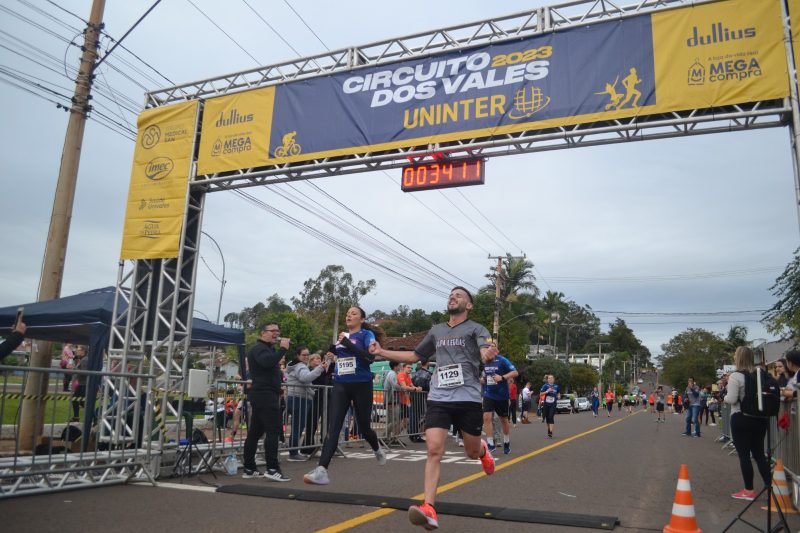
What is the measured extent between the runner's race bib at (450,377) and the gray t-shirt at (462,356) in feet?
0.07

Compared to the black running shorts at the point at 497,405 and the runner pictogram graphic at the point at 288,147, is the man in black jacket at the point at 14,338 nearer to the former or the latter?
the runner pictogram graphic at the point at 288,147

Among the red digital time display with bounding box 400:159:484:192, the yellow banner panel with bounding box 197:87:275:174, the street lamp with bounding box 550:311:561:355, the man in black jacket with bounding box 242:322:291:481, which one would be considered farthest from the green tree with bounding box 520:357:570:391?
the man in black jacket with bounding box 242:322:291:481

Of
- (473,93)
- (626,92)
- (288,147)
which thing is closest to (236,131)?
(288,147)

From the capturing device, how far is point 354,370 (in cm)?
684

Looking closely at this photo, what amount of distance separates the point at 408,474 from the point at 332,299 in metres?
66.3

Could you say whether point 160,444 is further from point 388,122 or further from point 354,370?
point 388,122

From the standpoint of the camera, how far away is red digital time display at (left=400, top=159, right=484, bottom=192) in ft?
30.5

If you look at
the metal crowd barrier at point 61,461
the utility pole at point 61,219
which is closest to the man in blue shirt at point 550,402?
the metal crowd barrier at point 61,461

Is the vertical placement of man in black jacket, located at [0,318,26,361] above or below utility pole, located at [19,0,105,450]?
below

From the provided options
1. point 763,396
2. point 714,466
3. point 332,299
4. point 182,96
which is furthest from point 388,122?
point 332,299

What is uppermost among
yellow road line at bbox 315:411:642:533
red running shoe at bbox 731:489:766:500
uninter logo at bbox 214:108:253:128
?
uninter logo at bbox 214:108:253:128

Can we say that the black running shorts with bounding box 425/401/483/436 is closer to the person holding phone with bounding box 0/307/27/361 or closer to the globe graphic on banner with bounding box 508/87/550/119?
the person holding phone with bounding box 0/307/27/361

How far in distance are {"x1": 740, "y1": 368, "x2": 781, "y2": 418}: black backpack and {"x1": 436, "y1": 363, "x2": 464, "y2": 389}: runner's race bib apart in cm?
355

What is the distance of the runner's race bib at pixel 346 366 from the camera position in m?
6.82
